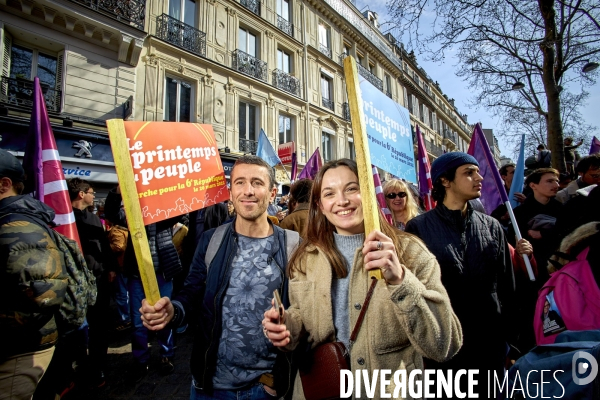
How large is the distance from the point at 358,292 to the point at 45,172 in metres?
3.13

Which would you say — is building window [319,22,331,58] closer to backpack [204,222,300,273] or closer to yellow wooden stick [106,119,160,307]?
backpack [204,222,300,273]

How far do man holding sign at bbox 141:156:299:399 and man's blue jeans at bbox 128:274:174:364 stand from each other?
74.7 inches

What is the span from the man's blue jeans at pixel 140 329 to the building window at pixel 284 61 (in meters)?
13.2

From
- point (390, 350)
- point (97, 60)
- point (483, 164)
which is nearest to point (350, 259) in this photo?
point (390, 350)

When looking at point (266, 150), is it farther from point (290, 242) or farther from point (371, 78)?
point (371, 78)

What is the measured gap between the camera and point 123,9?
28.9 feet

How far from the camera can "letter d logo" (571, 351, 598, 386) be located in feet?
2.70

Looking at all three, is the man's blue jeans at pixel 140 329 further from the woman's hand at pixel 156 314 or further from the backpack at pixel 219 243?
the woman's hand at pixel 156 314

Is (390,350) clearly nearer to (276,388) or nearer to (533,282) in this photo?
(276,388)

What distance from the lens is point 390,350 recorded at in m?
1.24

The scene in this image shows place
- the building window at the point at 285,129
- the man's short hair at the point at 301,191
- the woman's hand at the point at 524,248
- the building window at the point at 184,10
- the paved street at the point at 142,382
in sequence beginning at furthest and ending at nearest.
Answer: the building window at the point at 285,129 → the building window at the point at 184,10 → the man's short hair at the point at 301,191 → the paved street at the point at 142,382 → the woman's hand at the point at 524,248

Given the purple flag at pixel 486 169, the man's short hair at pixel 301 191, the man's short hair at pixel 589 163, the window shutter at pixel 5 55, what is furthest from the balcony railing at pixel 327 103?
the man's short hair at pixel 301 191

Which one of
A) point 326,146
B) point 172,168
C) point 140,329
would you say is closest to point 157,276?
point 140,329

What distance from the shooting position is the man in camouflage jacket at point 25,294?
5.12 feet
